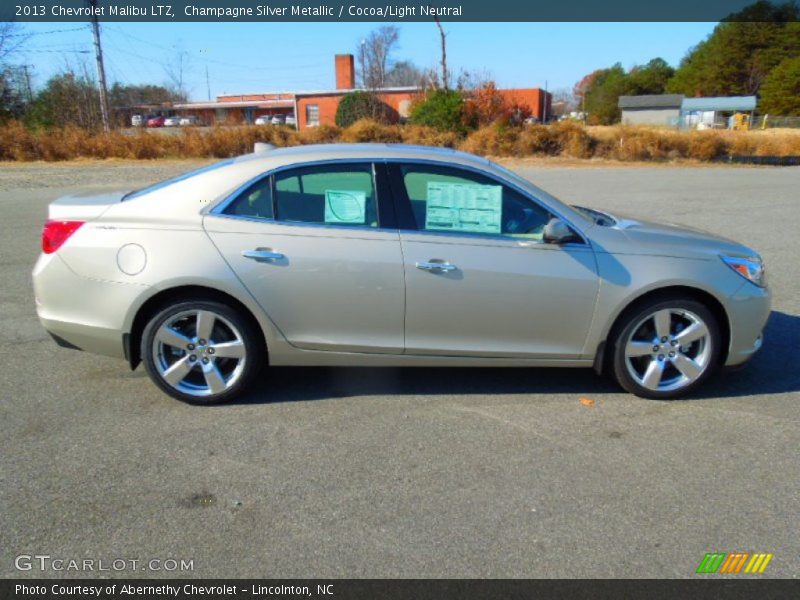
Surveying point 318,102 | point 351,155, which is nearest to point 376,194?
point 351,155

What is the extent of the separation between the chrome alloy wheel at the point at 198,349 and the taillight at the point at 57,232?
33.4 inches

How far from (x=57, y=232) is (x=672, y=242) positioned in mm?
4012

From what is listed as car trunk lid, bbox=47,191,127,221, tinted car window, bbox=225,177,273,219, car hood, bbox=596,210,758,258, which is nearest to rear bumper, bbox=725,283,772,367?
car hood, bbox=596,210,758,258

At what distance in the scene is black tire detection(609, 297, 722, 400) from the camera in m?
4.07

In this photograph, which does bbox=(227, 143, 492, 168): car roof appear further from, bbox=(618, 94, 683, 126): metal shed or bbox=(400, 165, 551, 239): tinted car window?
bbox=(618, 94, 683, 126): metal shed

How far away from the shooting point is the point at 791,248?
9.19m

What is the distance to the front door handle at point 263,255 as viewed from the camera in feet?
12.8

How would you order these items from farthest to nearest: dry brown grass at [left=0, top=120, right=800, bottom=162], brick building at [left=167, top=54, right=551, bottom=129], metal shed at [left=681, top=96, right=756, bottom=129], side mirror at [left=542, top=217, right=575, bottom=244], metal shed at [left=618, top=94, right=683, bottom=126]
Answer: metal shed at [left=618, top=94, right=683, bottom=126] → metal shed at [left=681, top=96, right=756, bottom=129] → brick building at [left=167, top=54, right=551, bottom=129] → dry brown grass at [left=0, top=120, right=800, bottom=162] → side mirror at [left=542, top=217, right=575, bottom=244]

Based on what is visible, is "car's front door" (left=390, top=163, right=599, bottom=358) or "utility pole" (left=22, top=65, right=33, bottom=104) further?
"utility pole" (left=22, top=65, right=33, bottom=104)

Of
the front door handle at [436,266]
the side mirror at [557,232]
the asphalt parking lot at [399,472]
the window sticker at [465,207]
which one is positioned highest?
the window sticker at [465,207]

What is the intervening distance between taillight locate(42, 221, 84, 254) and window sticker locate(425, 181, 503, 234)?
2.27 metres
